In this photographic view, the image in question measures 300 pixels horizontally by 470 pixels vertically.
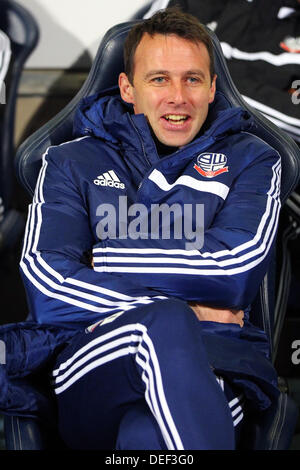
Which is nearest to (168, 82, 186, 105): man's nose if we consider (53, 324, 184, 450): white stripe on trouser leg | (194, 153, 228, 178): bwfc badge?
(194, 153, 228, 178): bwfc badge

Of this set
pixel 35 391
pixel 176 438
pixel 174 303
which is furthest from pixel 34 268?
pixel 176 438

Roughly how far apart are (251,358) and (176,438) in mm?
270

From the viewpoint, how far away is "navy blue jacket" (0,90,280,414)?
1.27m

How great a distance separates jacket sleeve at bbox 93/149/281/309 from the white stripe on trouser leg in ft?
0.57

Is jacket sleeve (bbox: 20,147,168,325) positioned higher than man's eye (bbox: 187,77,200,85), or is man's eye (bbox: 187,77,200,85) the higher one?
man's eye (bbox: 187,77,200,85)

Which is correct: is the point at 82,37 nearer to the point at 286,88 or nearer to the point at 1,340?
the point at 286,88

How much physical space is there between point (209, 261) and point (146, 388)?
0.28 m

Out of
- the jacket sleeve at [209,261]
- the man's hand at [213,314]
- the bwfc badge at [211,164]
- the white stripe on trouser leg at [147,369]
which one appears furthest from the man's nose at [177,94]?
the white stripe on trouser leg at [147,369]

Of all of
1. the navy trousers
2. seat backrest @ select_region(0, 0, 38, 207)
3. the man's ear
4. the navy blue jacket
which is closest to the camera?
the navy trousers

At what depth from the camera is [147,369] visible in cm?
107

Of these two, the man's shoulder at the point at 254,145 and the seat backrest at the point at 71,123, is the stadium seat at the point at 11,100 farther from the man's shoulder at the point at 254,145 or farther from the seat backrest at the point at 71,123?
the man's shoulder at the point at 254,145

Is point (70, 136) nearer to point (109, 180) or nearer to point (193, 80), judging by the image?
point (109, 180)

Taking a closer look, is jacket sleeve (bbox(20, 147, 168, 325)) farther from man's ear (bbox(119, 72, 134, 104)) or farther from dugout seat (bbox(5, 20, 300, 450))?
man's ear (bbox(119, 72, 134, 104))

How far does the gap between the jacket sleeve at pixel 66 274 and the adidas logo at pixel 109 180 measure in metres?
0.06
